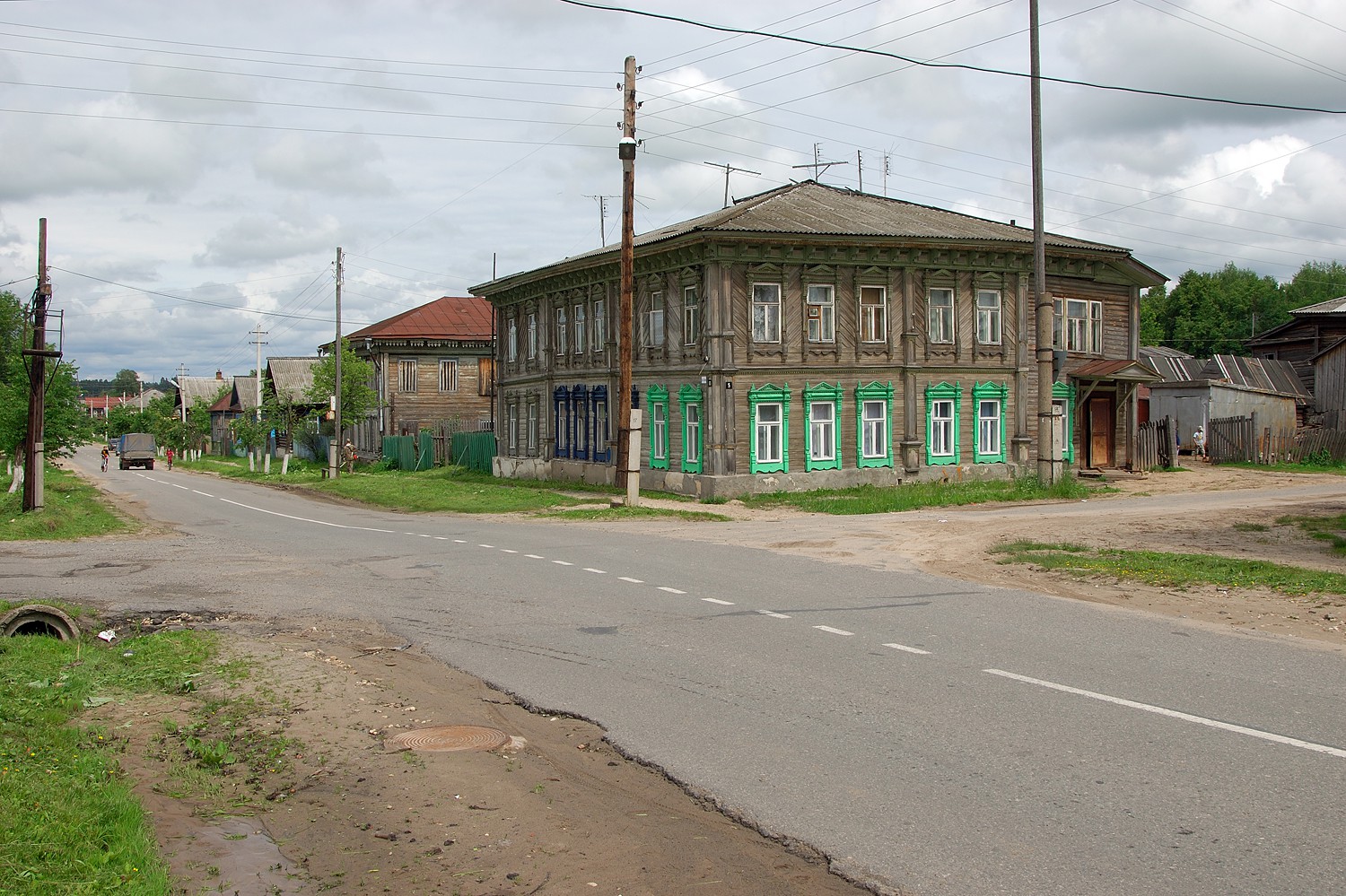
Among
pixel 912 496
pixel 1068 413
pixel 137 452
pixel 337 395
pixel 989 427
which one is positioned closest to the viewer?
pixel 912 496

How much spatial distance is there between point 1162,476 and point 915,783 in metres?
32.9

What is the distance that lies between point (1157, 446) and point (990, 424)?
293 inches

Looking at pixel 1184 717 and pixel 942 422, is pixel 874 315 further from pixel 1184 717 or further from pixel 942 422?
pixel 1184 717

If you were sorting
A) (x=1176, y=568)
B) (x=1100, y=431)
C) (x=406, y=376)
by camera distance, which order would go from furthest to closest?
(x=406, y=376) → (x=1100, y=431) → (x=1176, y=568)

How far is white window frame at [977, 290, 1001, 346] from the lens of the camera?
3481 centimetres

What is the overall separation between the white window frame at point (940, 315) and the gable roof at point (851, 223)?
5.91 feet

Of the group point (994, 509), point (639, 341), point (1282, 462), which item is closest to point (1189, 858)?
point (994, 509)

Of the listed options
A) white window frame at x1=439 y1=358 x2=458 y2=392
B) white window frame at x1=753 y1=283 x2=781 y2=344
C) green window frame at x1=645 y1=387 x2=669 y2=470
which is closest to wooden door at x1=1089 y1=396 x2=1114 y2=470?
white window frame at x1=753 y1=283 x2=781 y2=344

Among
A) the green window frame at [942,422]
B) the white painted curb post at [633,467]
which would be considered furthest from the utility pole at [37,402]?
the green window frame at [942,422]

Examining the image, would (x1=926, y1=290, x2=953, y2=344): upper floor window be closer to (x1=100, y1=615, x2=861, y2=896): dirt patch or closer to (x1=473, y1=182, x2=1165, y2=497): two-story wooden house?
(x1=473, y1=182, x2=1165, y2=497): two-story wooden house

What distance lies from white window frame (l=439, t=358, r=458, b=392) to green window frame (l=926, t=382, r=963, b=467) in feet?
112

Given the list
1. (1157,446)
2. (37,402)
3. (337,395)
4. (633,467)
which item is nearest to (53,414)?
(337,395)

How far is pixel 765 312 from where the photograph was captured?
31.7m

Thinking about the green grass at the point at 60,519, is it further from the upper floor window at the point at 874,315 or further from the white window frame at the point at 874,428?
the upper floor window at the point at 874,315
